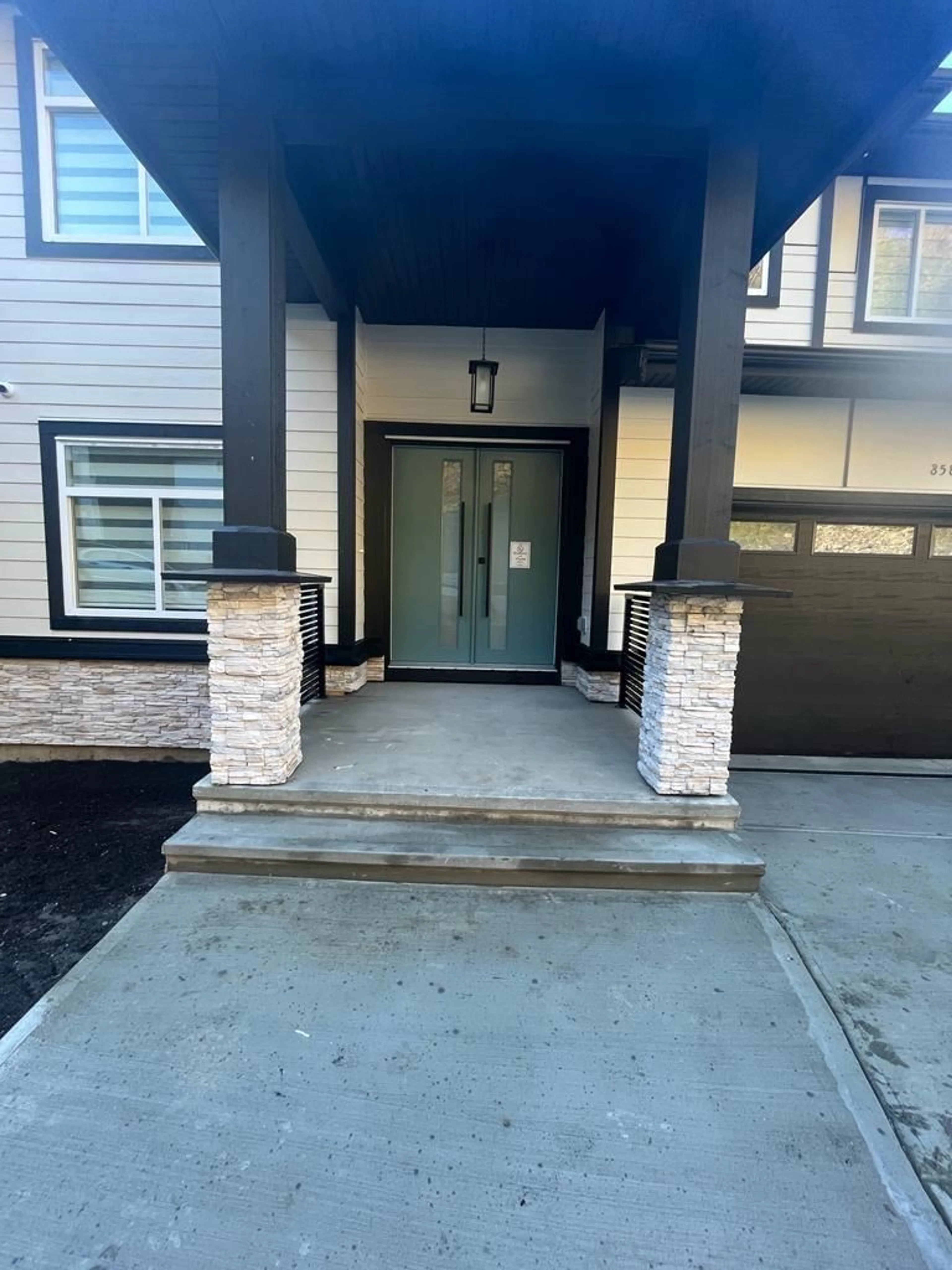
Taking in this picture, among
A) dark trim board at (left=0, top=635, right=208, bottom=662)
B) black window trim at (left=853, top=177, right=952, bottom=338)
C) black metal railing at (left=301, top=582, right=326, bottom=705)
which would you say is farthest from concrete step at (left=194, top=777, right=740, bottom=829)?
black window trim at (left=853, top=177, right=952, bottom=338)

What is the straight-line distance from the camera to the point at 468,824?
2803 millimetres

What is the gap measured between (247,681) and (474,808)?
122 cm

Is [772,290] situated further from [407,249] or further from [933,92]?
[407,249]

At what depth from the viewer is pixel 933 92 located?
4020 millimetres

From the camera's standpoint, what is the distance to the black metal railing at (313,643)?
14.5 feet

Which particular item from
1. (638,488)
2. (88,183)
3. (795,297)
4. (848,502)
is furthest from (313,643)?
(795,297)

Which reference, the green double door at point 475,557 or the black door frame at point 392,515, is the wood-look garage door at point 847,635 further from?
the green double door at point 475,557

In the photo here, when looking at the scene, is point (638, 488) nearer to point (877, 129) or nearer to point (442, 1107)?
point (877, 129)

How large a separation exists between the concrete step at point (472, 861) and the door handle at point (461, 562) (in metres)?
3.30

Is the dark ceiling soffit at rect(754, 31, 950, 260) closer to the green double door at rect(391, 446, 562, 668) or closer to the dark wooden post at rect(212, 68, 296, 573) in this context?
the green double door at rect(391, 446, 562, 668)

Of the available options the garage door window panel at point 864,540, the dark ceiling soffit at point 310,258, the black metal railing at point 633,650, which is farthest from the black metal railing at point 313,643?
the garage door window panel at point 864,540

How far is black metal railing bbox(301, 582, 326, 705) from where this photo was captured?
14.5 ft

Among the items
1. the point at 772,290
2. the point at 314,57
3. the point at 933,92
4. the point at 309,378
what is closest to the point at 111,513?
the point at 309,378

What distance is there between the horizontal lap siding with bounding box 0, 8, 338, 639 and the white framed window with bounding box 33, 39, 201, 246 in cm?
20
